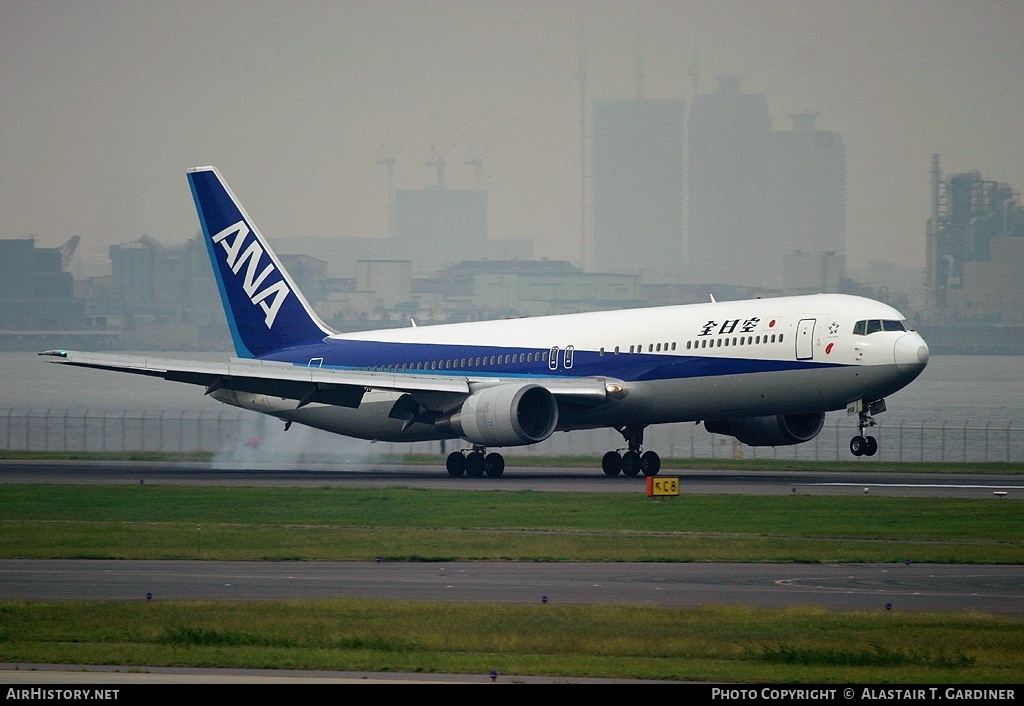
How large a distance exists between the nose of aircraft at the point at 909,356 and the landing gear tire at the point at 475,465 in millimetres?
14372

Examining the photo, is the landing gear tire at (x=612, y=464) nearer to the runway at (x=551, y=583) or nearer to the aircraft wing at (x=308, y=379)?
the aircraft wing at (x=308, y=379)

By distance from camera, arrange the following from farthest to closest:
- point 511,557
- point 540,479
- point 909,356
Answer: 1. point 540,479
2. point 909,356
3. point 511,557

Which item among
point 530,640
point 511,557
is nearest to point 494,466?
point 511,557

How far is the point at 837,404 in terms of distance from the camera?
4409cm

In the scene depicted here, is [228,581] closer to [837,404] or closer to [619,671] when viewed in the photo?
[619,671]

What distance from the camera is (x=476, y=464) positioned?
48.6 m

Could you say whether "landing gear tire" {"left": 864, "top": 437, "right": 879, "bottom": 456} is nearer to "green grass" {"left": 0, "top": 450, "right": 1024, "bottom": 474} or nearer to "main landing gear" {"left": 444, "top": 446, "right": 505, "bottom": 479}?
"main landing gear" {"left": 444, "top": 446, "right": 505, "bottom": 479}

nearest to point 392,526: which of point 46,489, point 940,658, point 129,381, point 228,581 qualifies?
point 228,581

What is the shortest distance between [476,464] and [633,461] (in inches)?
218

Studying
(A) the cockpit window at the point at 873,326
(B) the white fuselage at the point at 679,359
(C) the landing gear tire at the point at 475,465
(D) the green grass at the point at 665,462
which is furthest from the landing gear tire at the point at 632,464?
(A) the cockpit window at the point at 873,326

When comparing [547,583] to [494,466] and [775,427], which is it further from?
[775,427]

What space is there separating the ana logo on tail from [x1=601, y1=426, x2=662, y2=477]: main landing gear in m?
15.6

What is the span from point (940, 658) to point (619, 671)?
380 cm
